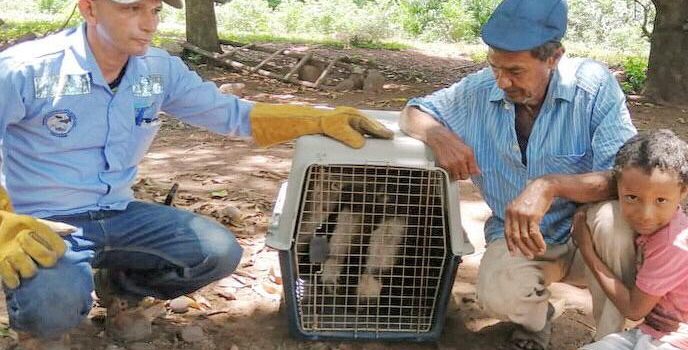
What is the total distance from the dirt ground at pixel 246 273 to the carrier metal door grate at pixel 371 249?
11 cm

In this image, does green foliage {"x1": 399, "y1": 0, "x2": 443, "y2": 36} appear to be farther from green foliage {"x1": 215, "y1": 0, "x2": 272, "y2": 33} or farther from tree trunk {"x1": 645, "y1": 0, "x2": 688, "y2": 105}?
tree trunk {"x1": 645, "y1": 0, "x2": 688, "y2": 105}

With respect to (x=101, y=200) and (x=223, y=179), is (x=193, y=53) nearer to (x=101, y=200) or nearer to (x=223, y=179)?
(x=223, y=179)

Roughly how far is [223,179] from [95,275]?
206cm

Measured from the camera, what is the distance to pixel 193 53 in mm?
9336

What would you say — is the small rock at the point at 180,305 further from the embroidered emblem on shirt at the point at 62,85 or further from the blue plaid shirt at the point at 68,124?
the embroidered emblem on shirt at the point at 62,85

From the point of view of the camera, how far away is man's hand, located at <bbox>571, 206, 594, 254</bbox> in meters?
2.50

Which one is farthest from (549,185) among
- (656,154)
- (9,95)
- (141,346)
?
(9,95)

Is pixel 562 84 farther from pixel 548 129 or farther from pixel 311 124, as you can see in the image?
pixel 311 124

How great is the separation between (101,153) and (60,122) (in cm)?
17

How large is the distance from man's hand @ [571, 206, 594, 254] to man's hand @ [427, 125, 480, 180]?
0.36 metres

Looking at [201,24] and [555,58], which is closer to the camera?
[555,58]

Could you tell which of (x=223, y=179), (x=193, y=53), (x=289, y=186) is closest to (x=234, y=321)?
(x=289, y=186)

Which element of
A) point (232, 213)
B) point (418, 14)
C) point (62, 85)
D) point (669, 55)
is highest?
point (62, 85)

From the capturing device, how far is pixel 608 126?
2.51 meters
